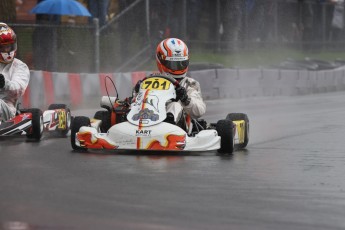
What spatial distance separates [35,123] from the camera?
12.0 metres

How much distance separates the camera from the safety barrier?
654 inches

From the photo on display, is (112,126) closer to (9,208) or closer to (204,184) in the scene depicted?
(204,184)

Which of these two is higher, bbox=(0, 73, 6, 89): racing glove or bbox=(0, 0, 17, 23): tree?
bbox=(0, 0, 17, 23): tree

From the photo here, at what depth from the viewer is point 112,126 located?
10.6 metres

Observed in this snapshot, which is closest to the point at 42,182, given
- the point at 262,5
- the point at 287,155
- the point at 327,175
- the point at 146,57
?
the point at 327,175

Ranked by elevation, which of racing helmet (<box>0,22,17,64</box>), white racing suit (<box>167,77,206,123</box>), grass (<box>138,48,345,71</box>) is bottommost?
grass (<box>138,48,345,71</box>)

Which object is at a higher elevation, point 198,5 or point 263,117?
point 198,5

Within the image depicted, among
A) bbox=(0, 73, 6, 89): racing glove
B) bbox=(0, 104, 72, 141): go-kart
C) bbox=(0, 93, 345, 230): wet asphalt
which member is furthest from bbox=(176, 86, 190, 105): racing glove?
bbox=(0, 73, 6, 89): racing glove

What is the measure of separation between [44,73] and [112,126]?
6.27 m

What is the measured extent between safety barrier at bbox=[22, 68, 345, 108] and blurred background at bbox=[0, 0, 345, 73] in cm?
56

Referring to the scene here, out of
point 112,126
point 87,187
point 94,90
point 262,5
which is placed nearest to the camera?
point 87,187

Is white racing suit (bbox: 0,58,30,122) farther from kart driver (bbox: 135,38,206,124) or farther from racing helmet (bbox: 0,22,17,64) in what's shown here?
kart driver (bbox: 135,38,206,124)

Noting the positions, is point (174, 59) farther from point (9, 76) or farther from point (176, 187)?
point (176, 187)

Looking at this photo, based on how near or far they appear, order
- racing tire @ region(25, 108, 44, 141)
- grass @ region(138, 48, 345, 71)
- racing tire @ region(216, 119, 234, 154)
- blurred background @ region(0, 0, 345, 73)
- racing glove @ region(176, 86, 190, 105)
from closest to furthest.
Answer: racing tire @ region(216, 119, 234, 154) → racing glove @ region(176, 86, 190, 105) → racing tire @ region(25, 108, 44, 141) → blurred background @ region(0, 0, 345, 73) → grass @ region(138, 48, 345, 71)
